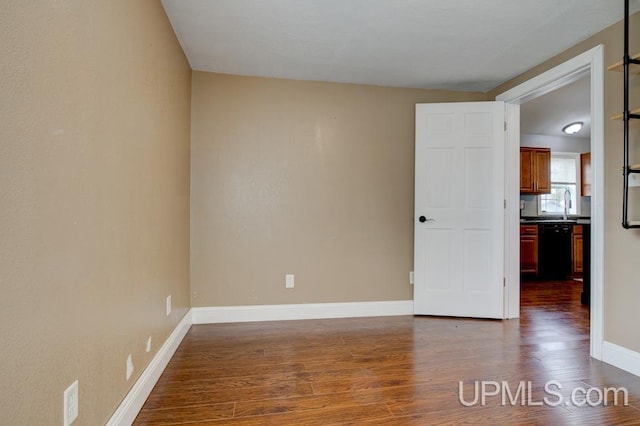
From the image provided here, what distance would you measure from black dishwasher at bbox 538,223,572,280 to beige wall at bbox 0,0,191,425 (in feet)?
17.8

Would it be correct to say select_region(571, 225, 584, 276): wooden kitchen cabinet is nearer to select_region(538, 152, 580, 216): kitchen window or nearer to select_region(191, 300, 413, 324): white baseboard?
select_region(538, 152, 580, 216): kitchen window

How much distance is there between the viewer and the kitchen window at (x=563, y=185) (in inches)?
229

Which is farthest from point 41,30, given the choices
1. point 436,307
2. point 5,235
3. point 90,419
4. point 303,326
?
point 436,307

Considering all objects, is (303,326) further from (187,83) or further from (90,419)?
(187,83)

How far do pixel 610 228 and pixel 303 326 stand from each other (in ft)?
7.84

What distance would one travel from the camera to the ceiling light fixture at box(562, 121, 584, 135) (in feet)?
17.0

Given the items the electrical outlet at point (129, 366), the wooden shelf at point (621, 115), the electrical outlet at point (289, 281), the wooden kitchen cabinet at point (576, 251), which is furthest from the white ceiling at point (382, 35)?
the wooden kitchen cabinet at point (576, 251)

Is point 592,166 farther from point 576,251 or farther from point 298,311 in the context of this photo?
point 576,251

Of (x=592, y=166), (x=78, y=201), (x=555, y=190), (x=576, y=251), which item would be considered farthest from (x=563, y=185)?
(x=78, y=201)

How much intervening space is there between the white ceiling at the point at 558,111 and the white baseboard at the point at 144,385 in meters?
4.76

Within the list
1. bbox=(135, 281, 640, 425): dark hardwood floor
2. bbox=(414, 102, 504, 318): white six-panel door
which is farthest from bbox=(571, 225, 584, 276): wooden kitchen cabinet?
bbox=(414, 102, 504, 318): white six-panel door

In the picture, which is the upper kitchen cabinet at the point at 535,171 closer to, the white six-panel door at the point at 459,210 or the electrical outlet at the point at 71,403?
the white six-panel door at the point at 459,210

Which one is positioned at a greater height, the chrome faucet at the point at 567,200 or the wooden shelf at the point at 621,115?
the wooden shelf at the point at 621,115

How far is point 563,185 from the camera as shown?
5859mm
